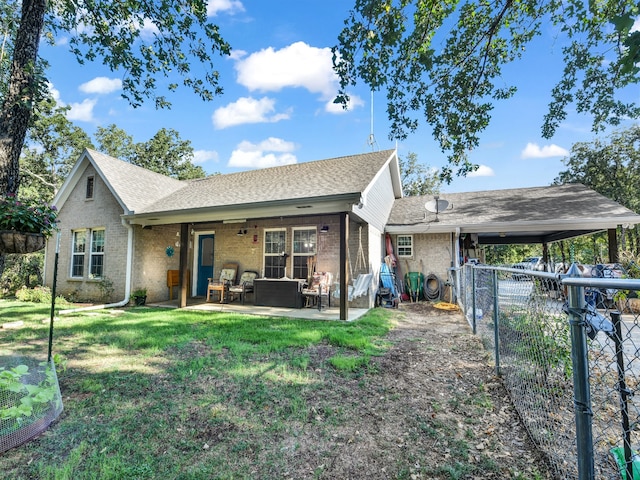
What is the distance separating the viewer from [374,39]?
3500 millimetres

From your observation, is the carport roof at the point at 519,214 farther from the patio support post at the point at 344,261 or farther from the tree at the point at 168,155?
the tree at the point at 168,155

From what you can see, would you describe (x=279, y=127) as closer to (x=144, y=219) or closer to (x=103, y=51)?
(x=144, y=219)

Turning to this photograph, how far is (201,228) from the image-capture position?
37.5 feet

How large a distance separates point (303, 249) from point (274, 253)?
42.0 inches

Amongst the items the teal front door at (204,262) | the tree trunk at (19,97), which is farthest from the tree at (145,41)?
the teal front door at (204,262)

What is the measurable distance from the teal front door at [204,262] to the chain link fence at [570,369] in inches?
389

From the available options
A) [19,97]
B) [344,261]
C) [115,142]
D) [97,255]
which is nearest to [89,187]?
[97,255]

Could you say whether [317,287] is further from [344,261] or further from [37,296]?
[37,296]


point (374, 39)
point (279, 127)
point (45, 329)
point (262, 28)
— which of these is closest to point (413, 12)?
point (374, 39)

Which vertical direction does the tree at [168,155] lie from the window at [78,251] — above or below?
above

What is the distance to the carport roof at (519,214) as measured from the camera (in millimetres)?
9391

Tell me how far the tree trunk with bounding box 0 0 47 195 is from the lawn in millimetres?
2409

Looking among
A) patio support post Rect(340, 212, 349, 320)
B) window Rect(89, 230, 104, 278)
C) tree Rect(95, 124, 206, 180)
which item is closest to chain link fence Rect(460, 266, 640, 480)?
patio support post Rect(340, 212, 349, 320)

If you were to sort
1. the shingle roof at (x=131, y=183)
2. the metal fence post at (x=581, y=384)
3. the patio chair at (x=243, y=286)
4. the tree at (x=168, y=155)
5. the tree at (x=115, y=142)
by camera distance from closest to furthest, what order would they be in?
the metal fence post at (x=581, y=384) → the patio chair at (x=243, y=286) → the shingle roof at (x=131, y=183) → the tree at (x=115, y=142) → the tree at (x=168, y=155)
